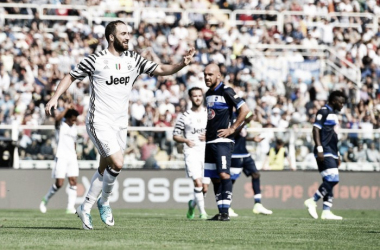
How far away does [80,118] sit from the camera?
1047 inches

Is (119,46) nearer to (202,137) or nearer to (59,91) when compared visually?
(59,91)

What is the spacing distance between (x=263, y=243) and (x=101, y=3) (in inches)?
915

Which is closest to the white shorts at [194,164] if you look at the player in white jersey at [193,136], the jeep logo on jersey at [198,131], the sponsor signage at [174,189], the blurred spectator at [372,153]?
the player in white jersey at [193,136]

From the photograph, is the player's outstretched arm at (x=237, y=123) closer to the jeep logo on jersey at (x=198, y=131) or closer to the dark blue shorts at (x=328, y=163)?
the jeep logo on jersey at (x=198, y=131)

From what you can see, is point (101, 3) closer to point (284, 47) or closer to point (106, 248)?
point (284, 47)

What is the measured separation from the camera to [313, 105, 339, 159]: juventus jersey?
718 inches

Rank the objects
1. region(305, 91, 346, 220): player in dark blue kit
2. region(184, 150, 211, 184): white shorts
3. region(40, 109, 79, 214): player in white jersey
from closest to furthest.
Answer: region(305, 91, 346, 220): player in dark blue kit < region(184, 150, 211, 184): white shorts < region(40, 109, 79, 214): player in white jersey

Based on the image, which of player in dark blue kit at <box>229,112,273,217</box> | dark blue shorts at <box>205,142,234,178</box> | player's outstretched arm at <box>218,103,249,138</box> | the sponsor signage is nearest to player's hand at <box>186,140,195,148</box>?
player in dark blue kit at <box>229,112,273,217</box>

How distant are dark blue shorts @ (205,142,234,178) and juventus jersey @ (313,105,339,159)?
290 centimetres

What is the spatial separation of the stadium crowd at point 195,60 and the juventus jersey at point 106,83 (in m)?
Answer: 11.0

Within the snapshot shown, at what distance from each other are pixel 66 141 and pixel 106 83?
8832mm

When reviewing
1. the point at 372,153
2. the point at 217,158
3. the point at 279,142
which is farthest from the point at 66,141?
the point at 372,153

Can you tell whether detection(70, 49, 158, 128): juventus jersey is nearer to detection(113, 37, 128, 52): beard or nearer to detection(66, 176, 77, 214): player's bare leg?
detection(113, 37, 128, 52): beard

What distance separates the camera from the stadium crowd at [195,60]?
A: 26.3 meters
